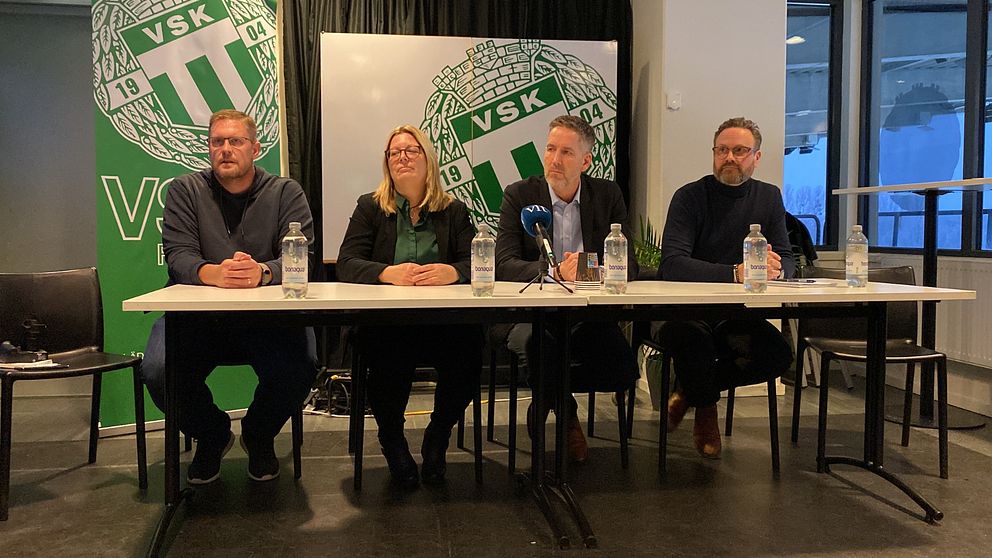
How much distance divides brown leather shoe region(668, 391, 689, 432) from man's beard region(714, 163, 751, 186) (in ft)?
2.64

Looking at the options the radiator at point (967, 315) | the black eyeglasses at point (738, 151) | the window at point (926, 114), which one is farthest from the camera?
the window at point (926, 114)

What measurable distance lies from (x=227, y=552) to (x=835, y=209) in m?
4.30

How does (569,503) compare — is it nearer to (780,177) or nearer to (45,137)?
(780,177)

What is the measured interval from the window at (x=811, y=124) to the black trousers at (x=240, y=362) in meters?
3.62

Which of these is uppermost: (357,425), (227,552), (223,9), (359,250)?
(223,9)

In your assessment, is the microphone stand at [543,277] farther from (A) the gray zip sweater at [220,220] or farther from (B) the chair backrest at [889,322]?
(B) the chair backrest at [889,322]

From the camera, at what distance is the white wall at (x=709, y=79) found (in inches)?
163

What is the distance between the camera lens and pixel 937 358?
287 cm

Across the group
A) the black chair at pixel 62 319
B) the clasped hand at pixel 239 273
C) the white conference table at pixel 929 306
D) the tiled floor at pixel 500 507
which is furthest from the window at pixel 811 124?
the black chair at pixel 62 319

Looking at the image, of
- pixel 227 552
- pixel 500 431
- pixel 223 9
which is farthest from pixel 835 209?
pixel 227 552

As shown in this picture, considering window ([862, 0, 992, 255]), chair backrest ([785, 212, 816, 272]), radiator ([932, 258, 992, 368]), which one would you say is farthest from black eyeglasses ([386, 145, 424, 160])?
window ([862, 0, 992, 255])

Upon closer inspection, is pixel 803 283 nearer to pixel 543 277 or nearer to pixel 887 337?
pixel 543 277

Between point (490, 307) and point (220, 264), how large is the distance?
0.89 metres

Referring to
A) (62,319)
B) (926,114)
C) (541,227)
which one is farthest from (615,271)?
(926,114)
